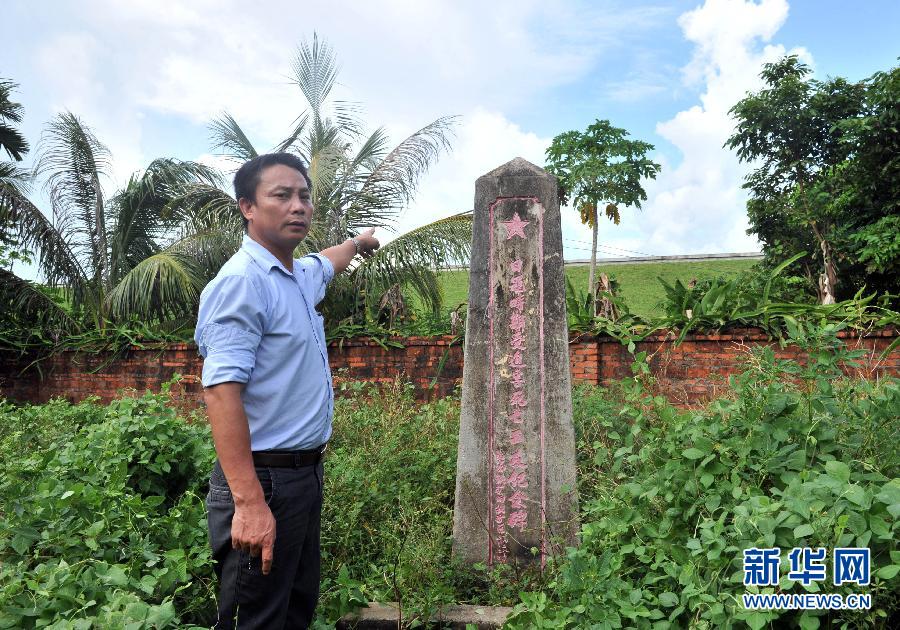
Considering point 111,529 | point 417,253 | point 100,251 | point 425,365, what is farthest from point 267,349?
point 100,251

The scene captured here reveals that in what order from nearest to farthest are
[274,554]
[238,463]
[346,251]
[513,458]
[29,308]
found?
[238,463] < [274,554] < [346,251] < [513,458] < [29,308]

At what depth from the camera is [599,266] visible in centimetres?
3167

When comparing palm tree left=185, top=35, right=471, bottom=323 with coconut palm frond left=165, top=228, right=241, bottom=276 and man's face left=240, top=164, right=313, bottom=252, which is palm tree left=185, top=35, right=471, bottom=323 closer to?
coconut palm frond left=165, top=228, right=241, bottom=276

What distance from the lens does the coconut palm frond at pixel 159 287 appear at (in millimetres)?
8516

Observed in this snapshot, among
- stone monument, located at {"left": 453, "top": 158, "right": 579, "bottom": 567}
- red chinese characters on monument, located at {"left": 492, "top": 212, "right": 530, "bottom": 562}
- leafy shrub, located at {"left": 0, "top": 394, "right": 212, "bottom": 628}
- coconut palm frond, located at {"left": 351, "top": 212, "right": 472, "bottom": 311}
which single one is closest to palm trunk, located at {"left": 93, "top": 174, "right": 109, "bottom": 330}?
coconut palm frond, located at {"left": 351, "top": 212, "right": 472, "bottom": 311}

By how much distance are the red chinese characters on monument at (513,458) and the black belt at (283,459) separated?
1.62 metres

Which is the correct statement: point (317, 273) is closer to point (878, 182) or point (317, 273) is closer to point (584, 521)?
point (584, 521)

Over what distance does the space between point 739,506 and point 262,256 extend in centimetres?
173

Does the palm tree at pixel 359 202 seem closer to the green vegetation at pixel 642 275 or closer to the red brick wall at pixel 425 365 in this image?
the red brick wall at pixel 425 365

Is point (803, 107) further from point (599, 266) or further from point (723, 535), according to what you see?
point (599, 266)

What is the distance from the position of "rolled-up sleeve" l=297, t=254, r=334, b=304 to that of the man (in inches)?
6.2

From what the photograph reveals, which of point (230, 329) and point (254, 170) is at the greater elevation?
point (254, 170)

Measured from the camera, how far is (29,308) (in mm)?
9812

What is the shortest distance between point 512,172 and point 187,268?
658 centimetres
